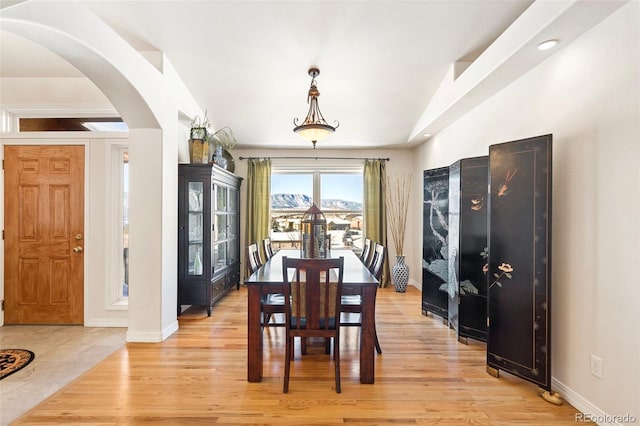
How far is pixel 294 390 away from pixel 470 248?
Result: 2018 mm

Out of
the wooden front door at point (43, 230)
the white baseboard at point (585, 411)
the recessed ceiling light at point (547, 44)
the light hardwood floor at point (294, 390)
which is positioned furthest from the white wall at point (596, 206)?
the wooden front door at point (43, 230)

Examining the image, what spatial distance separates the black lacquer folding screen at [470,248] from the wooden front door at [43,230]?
3.99 m

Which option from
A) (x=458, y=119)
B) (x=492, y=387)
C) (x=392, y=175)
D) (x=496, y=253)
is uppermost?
(x=458, y=119)

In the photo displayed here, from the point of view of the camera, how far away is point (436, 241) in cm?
364

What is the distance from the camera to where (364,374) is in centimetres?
224

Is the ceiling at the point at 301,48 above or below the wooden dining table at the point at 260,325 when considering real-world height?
above

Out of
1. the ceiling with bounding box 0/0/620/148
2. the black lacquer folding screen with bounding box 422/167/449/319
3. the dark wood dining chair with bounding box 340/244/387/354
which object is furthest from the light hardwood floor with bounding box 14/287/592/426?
the ceiling with bounding box 0/0/620/148

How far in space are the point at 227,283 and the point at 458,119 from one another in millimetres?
3727

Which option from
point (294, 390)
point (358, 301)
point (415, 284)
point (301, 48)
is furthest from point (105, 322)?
point (415, 284)

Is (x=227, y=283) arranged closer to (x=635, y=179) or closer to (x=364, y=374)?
(x=364, y=374)

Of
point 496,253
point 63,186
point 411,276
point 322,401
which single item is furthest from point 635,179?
point 63,186

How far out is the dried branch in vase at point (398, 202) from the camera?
521 cm

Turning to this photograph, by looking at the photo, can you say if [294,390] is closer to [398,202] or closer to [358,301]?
[358,301]

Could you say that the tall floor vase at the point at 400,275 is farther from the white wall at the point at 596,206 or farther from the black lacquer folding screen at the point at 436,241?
the white wall at the point at 596,206
